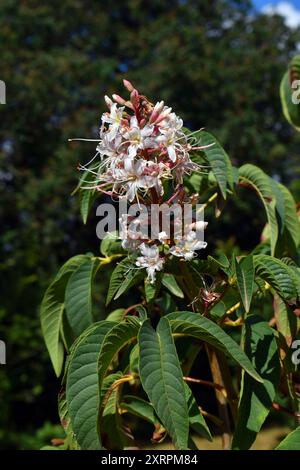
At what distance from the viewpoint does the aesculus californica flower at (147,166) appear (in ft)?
2.61

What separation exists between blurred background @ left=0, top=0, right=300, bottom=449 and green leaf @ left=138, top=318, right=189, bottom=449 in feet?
18.1

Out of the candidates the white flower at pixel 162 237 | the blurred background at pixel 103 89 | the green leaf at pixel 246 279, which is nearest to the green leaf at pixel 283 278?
the green leaf at pixel 246 279

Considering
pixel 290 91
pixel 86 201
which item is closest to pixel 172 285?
pixel 86 201

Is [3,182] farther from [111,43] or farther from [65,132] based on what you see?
[111,43]

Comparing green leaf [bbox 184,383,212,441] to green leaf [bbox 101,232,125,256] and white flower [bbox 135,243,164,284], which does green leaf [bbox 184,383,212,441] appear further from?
green leaf [bbox 101,232,125,256]

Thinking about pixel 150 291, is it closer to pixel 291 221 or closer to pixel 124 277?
pixel 124 277

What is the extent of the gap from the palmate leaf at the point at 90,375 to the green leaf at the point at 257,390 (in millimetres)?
187

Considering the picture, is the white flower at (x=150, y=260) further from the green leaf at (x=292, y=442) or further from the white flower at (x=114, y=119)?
the green leaf at (x=292, y=442)

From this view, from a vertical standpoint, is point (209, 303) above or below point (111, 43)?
below

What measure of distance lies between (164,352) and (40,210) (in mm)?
6578

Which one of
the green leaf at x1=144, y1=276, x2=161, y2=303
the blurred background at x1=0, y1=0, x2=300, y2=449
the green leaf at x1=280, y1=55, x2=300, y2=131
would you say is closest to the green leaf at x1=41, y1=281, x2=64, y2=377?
the green leaf at x1=144, y1=276, x2=161, y2=303

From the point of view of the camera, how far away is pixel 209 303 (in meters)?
0.87

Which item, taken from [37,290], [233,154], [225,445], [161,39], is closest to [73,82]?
[161,39]

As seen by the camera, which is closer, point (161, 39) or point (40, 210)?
point (40, 210)
